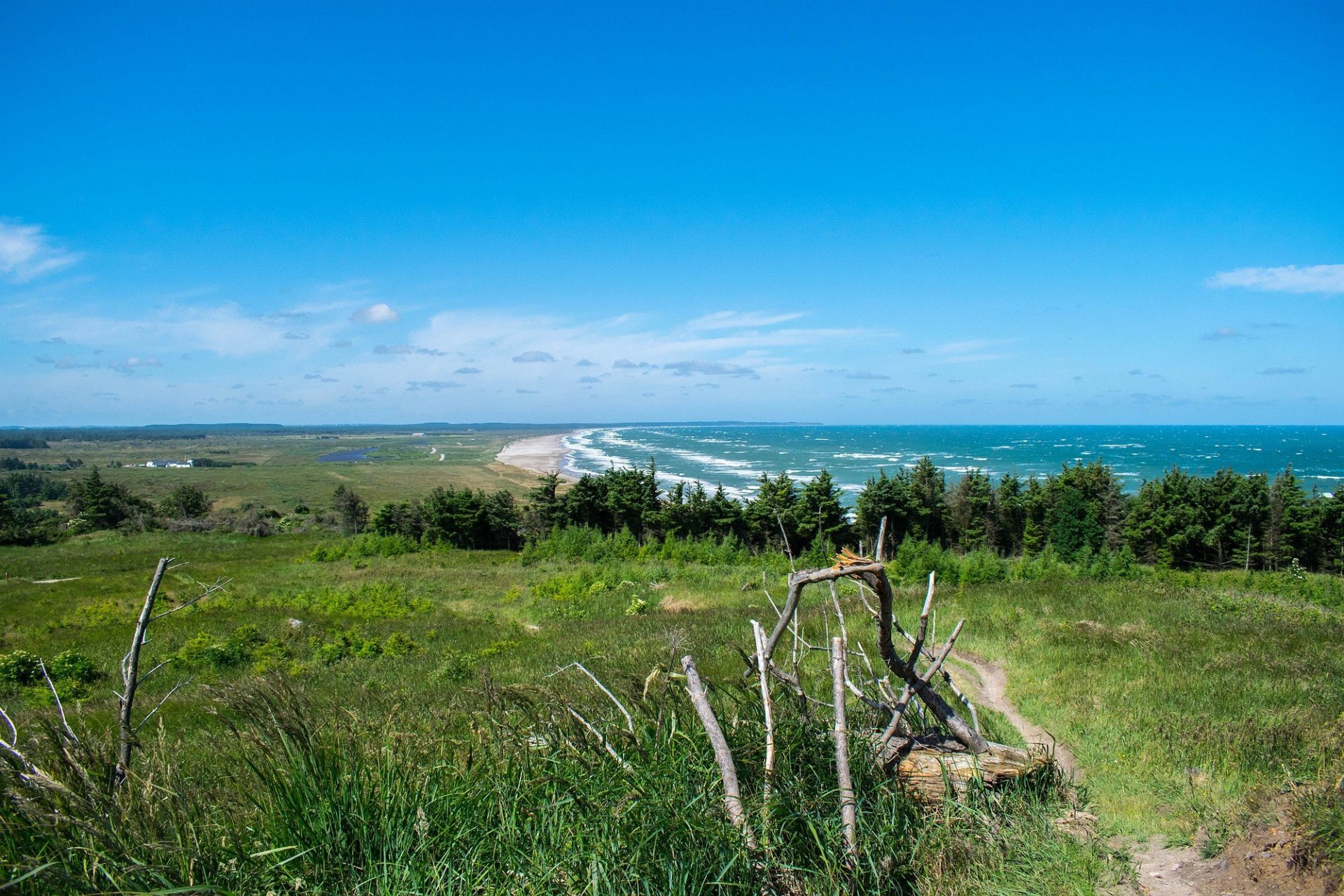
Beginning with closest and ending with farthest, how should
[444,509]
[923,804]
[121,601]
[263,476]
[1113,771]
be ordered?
[923,804] → [1113,771] → [121,601] → [444,509] → [263,476]

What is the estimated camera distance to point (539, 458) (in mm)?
124562

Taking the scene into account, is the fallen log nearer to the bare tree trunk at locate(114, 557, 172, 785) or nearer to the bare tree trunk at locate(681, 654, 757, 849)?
the bare tree trunk at locate(681, 654, 757, 849)

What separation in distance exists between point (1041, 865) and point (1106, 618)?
1226cm

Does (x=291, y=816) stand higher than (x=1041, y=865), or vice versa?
(x=291, y=816)

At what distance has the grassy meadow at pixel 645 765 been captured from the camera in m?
2.44

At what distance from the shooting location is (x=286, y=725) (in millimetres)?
2461

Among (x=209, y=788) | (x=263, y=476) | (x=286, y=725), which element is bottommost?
(x=263, y=476)

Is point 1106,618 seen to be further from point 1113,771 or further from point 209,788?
point 209,788

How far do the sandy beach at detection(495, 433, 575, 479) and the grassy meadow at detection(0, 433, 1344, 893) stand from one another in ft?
228

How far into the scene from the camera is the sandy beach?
10031cm

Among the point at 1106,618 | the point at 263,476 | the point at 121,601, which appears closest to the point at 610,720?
the point at 1106,618

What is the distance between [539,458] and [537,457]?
2481 millimetres

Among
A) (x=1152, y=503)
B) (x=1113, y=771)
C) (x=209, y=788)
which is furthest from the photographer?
(x=1152, y=503)

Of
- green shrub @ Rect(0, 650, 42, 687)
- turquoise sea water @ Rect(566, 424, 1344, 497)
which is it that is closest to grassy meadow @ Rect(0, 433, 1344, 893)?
green shrub @ Rect(0, 650, 42, 687)
